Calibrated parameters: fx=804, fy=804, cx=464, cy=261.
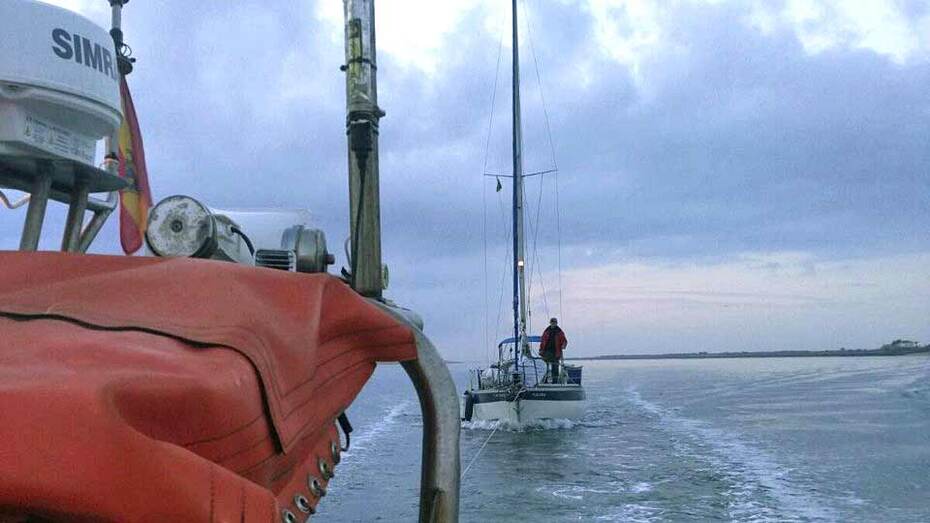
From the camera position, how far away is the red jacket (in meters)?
22.4

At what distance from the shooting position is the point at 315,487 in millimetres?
1930

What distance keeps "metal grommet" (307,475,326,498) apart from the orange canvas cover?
10 millimetres

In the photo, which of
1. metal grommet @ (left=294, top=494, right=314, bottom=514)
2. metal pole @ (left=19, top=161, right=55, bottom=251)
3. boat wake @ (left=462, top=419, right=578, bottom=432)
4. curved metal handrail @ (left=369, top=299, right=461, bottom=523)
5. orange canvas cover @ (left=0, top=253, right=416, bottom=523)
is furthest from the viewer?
boat wake @ (left=462, top=419, right=578, bottom=432)

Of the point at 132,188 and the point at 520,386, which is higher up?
the point at 132,188

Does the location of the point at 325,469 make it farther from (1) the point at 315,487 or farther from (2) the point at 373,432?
(2) the point at 373,432

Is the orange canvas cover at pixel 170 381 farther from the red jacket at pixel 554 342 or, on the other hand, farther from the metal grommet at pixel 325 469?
the red jacket at pixel 554 342

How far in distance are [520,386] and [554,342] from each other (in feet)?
5.24

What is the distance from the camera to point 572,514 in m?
11.4

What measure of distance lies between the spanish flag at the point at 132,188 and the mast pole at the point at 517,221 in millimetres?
21435

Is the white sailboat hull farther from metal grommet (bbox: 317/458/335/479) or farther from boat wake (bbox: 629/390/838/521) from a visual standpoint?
metal grommet (bbox: 317/458/335/479)

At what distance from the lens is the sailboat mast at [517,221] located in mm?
26000

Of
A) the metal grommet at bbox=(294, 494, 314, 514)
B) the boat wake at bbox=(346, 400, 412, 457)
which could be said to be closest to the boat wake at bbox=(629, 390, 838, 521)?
the boat wake at bbox=(346, 400, 412, 457)

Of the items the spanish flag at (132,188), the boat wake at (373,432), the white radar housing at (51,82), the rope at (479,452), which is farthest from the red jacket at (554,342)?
the white radar housing at (51,82)

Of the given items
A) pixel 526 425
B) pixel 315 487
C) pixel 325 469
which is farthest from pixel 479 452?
pixel 315 487
